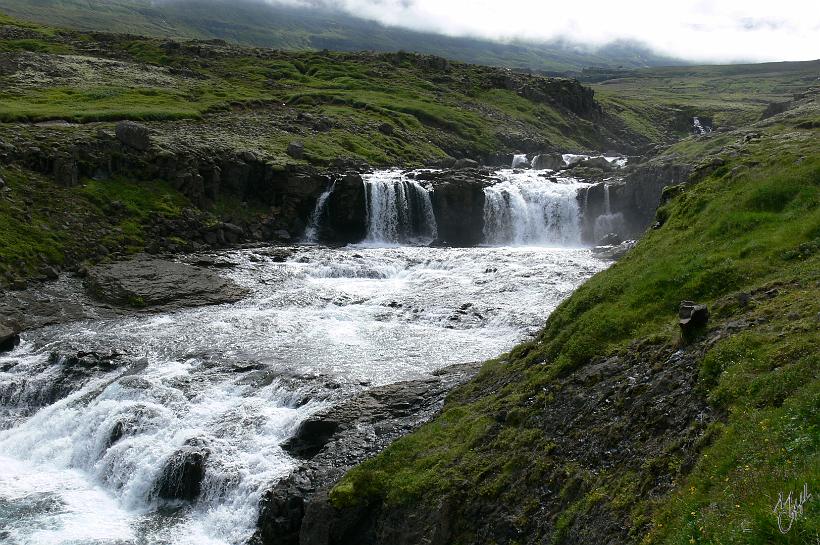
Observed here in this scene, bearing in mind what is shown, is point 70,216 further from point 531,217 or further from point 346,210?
point 531,217

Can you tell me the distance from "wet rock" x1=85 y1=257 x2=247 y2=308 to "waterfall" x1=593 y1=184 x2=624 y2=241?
3839 centimetres

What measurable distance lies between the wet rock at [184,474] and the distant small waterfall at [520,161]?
8386cm

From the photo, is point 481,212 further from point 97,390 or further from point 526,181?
point 97,390

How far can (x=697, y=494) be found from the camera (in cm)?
1294

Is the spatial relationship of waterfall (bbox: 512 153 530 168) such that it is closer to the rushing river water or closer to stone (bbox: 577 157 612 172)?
stone (bbox: 577 157 612 172)

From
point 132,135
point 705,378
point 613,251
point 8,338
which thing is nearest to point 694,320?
point 705,378

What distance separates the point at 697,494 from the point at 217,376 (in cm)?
2526

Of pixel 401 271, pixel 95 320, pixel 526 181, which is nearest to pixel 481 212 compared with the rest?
pixel 526 181

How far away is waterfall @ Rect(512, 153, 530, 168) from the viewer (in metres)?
105

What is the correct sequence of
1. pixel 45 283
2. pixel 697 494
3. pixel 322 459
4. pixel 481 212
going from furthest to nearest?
pixel 481 212 < pixel 45 283 < pixel 322 459 < pixel 697 494

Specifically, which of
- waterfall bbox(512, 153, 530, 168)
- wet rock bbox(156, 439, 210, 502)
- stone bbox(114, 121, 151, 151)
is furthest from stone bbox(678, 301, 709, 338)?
waterfall bbox(512, 153, 530, 168)

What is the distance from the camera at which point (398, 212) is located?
236 ft

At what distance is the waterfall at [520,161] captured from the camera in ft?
343

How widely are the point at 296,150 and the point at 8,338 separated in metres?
43.3
